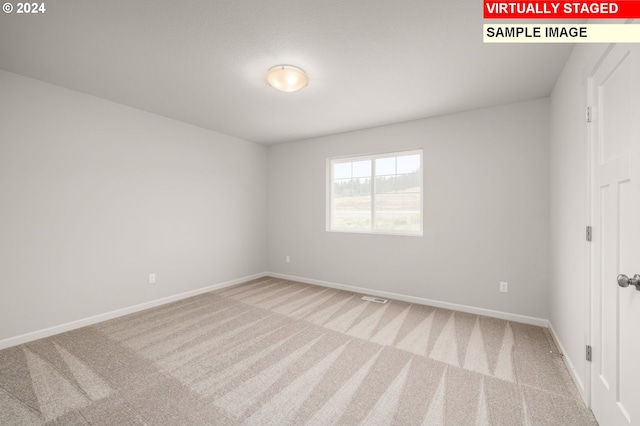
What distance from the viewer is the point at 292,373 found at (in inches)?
80.4

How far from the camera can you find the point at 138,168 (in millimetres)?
3428

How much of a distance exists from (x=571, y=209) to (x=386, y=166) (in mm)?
2331

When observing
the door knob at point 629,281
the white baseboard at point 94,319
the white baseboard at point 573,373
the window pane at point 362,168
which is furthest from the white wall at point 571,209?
the white baseboard at point 94,319

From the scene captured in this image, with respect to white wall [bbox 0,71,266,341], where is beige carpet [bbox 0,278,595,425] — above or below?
below

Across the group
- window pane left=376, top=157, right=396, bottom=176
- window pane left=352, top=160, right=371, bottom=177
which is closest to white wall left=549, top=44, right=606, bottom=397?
window pane left=376, top=157, right=396, bottom=176

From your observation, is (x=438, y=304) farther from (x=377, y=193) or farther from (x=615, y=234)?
(x=615, y=234)

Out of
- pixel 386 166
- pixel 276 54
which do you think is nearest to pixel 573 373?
pixel 386 166

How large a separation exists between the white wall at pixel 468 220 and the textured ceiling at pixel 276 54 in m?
0.38

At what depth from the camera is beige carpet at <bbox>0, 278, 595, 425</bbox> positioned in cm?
163

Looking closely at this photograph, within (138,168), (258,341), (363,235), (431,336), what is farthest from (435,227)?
(138,168)

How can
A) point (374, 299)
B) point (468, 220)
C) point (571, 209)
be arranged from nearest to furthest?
point (571, 209) < point (468, 220) < point (374, 299)

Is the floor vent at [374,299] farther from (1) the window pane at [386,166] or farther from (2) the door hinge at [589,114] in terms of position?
(2) the door hinge at [589,114]

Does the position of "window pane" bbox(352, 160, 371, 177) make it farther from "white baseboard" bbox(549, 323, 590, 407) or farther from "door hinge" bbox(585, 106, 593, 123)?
"white baseboard" bbox(549, 323, 590, 407)

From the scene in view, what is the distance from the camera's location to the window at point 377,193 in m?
3.82
